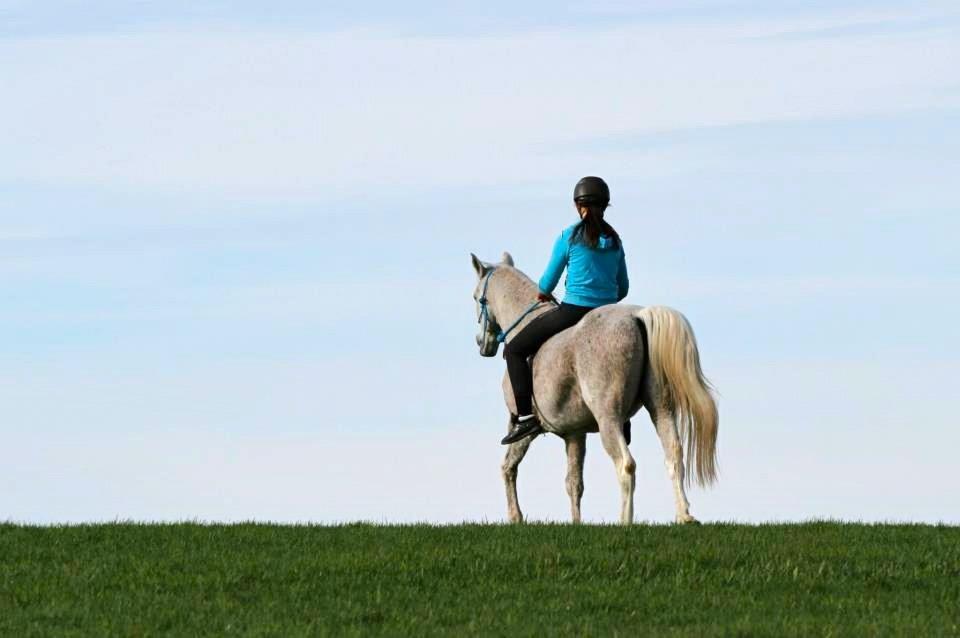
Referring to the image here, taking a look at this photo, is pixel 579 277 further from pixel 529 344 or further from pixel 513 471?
pixel 513 471

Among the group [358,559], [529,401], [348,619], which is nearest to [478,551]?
[358,559]

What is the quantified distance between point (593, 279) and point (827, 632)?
6.64m

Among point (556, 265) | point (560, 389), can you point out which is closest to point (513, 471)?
point (560, 389)

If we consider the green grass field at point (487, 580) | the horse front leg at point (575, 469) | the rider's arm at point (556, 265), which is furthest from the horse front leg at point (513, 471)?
the green grass field at point (487, 580)

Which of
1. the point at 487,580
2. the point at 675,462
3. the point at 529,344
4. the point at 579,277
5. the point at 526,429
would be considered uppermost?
the point at 579,277

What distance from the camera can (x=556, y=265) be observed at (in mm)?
18375

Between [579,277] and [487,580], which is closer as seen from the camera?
[487,580]

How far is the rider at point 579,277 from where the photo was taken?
17922mm

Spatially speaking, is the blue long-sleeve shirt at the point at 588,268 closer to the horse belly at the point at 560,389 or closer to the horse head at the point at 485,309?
the horse belly at the point at 560,389

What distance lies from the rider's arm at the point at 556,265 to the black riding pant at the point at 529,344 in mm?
339

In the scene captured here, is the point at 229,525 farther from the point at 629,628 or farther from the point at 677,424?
the point at 629,628

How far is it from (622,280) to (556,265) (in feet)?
2.58

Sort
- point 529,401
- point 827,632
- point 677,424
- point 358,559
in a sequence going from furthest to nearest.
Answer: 1. point 529,401
2. point 677,424
3. point 358,559
4. point 827,632

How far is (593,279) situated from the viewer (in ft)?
59.4
